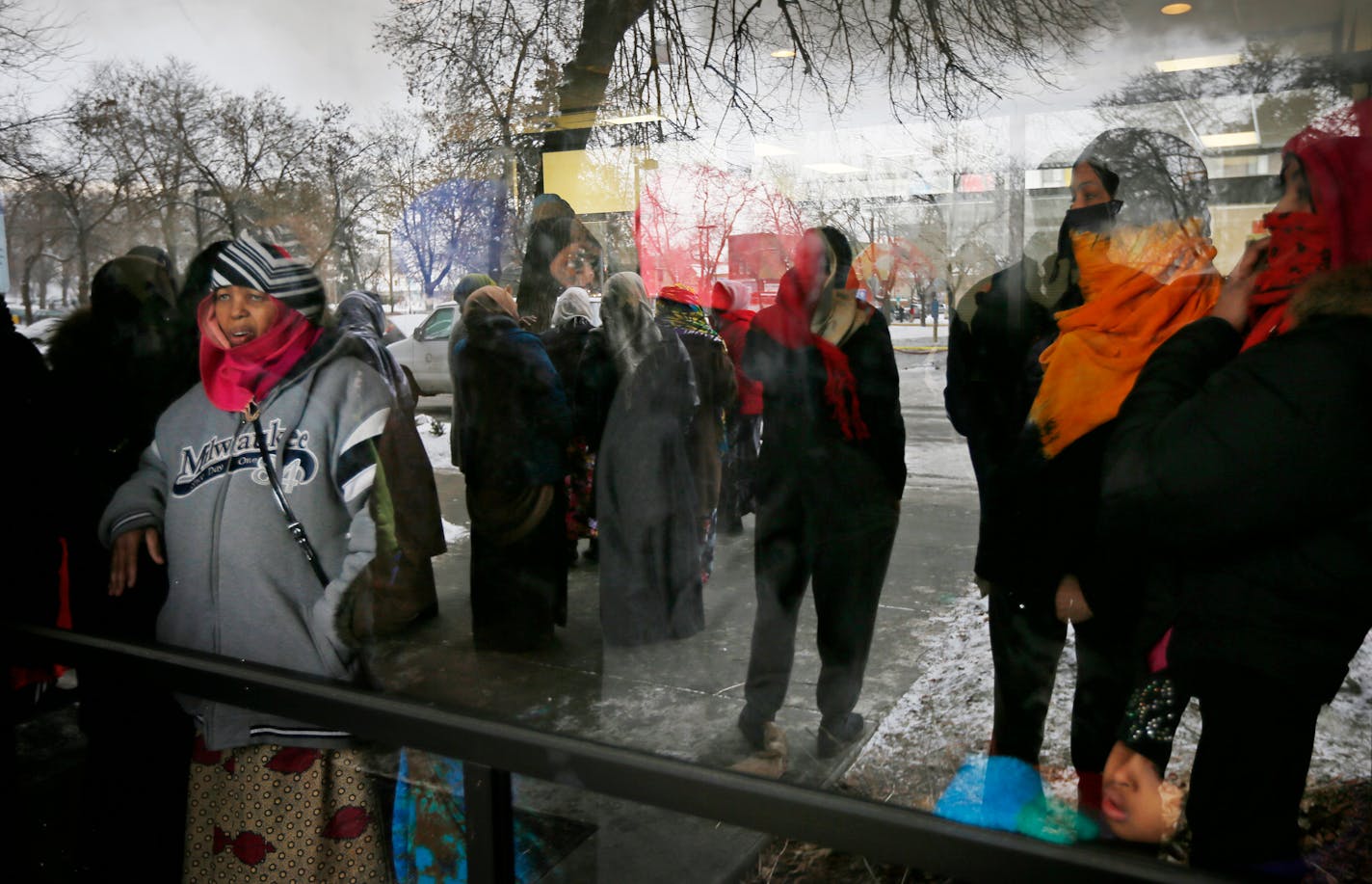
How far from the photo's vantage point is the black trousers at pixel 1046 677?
168cm

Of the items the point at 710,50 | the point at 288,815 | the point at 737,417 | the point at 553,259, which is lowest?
the point at 288,815

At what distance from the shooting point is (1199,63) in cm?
158

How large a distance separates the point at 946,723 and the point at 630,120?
1.43m

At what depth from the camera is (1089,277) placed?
5.30 ft

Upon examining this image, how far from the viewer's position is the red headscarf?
4.48 feet

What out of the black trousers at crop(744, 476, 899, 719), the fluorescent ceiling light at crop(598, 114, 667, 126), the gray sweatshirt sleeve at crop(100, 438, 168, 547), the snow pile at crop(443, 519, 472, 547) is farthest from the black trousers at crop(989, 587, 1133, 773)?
the gray sweatshirt sleeve at crop(100, 438, 168, 547)

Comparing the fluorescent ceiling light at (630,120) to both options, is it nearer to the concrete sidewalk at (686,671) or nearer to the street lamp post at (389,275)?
the street lamp post at (389,275)

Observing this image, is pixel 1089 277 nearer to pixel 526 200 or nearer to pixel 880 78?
pixel 880 78

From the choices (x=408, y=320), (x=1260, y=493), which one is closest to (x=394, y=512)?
(x=408, y=320)

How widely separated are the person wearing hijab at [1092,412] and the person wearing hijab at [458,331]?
4.28ft

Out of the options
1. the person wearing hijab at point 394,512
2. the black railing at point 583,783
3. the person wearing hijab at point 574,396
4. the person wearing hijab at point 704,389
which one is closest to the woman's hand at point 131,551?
the black railing at point 583,783

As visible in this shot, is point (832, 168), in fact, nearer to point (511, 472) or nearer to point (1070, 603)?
point (1070, 603)

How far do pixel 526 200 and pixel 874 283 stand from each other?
88cm

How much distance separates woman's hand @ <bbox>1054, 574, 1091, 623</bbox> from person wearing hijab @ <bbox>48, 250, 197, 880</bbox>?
74.3 inches
